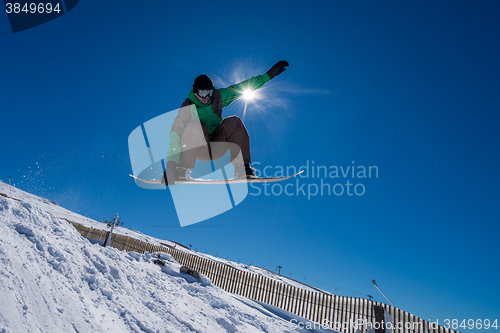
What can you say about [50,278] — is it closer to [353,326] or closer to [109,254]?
[109,254]

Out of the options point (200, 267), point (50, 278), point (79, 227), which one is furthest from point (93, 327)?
point (79, 227)

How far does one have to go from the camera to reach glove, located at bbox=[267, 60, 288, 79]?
4.24 metres

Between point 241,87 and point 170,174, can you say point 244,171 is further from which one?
point 241,87

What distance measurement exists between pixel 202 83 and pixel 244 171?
1598 mm

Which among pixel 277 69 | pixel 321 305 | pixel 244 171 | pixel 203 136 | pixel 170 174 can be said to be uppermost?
pixel 277 69

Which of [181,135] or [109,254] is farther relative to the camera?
[109,254]

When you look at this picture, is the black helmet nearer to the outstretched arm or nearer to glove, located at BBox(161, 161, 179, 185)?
the outstretched arm

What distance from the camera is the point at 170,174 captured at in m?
3.84

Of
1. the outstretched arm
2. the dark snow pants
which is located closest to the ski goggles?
the outstretched arm

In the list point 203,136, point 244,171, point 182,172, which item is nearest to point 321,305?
point 244,171

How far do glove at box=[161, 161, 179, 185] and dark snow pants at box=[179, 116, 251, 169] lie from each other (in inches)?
6.4

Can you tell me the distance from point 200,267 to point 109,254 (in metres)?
7.86

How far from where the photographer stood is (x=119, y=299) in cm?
325

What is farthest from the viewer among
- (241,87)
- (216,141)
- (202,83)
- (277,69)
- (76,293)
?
(277,69)
